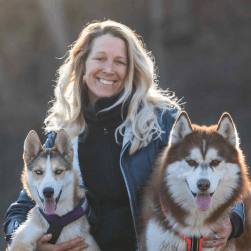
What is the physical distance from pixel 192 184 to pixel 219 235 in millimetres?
421

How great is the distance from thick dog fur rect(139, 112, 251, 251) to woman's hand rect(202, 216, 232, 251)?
4 centimetres

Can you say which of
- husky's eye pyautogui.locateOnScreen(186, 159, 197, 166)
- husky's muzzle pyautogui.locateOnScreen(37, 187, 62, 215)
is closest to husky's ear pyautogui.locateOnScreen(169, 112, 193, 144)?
husky's eye pyautogui.locateOnScreen(186, 159, 197, 166)

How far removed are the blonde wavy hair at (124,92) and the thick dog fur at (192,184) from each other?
457mm

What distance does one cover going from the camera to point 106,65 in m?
2.77

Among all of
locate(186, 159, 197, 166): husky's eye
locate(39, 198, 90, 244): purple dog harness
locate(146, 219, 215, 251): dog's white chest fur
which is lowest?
locate(146, 219, 215, 251): dog's white chest fur

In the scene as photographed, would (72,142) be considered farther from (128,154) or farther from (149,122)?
(149,122)

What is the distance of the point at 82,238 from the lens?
7.39 ft

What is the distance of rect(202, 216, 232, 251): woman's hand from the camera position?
81.7 inches

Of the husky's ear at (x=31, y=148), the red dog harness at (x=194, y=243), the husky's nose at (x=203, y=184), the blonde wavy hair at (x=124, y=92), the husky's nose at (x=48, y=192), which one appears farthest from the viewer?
the blonde wavy hair at (x=124, y=92)

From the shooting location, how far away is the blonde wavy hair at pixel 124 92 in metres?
2.63

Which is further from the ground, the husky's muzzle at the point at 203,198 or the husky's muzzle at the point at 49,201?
the husky's muzzle at the point at 49,201

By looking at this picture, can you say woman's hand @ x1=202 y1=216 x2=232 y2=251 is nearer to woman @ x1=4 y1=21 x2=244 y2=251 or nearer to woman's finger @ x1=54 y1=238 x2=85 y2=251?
woman @ x1=4 y1=21 x2=244 y2=251

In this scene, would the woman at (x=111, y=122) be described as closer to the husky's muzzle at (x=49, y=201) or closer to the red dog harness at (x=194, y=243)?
the husky's muzzle at (x=49, y=201)

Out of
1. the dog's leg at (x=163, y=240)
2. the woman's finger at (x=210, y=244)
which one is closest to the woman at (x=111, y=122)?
the dog's leg at (x=163, y=240)
